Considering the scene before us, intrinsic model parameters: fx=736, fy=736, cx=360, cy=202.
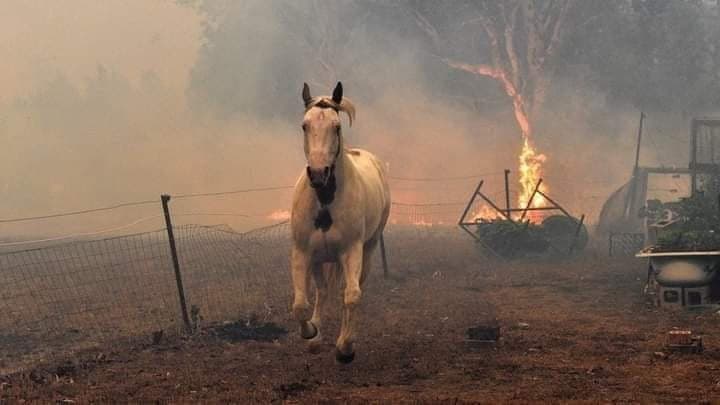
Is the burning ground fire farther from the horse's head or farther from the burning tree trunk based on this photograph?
the horse's head

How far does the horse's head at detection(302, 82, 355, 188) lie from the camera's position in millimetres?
7270

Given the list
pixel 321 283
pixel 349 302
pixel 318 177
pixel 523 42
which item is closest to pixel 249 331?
pixel 321 283

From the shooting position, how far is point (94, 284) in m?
16.5

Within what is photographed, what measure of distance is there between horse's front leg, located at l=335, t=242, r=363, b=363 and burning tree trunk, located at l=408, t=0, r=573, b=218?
2364 centimetres

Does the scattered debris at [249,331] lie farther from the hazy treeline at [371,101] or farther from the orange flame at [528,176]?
the hazy treeline at [371,101]

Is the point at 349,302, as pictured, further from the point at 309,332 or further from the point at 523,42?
the point at 523,42

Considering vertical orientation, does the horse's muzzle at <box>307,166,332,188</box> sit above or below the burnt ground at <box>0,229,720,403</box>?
above

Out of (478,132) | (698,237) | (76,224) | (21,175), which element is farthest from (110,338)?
(21,175)

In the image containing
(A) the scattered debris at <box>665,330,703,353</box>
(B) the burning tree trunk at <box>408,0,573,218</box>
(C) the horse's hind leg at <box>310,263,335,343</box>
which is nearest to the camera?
(A) the scattered debris at <box>665,330,703,353</box>

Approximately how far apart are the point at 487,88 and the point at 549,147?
5.00m

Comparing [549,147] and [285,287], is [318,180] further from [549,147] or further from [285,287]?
[549,147]

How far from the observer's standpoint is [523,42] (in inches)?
1284

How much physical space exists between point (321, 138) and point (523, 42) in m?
27.1

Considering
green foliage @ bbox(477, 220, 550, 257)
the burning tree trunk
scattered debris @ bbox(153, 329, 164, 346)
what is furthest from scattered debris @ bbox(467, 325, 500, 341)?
the burning tree trunk
